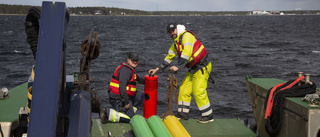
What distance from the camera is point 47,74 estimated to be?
2.97m

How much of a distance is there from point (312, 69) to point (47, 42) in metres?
26.2

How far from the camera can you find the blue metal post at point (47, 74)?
293cm

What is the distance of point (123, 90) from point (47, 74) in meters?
3.89

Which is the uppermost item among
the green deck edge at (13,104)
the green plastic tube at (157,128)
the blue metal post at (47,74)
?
the blue metal post at (47,74)

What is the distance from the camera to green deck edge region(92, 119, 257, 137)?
6342mm

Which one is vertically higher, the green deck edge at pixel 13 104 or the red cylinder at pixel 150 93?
the green deck edge at pixel 13 104

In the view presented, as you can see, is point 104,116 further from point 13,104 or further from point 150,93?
point 13,104

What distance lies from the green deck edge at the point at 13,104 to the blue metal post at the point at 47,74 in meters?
1.86

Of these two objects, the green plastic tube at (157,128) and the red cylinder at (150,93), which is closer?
the green plastic tube at (157,128)

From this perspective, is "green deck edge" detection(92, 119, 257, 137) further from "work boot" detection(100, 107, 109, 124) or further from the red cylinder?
the red cylinder

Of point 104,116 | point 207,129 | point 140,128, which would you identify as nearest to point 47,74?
point 140,128

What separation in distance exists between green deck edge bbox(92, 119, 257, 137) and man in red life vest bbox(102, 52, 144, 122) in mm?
180

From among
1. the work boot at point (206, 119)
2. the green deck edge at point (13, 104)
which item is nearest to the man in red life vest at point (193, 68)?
the work boot at point (206, 119)

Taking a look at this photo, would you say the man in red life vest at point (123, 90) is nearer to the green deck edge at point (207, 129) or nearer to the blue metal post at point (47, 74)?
the green deck edge at point (207, 129)
